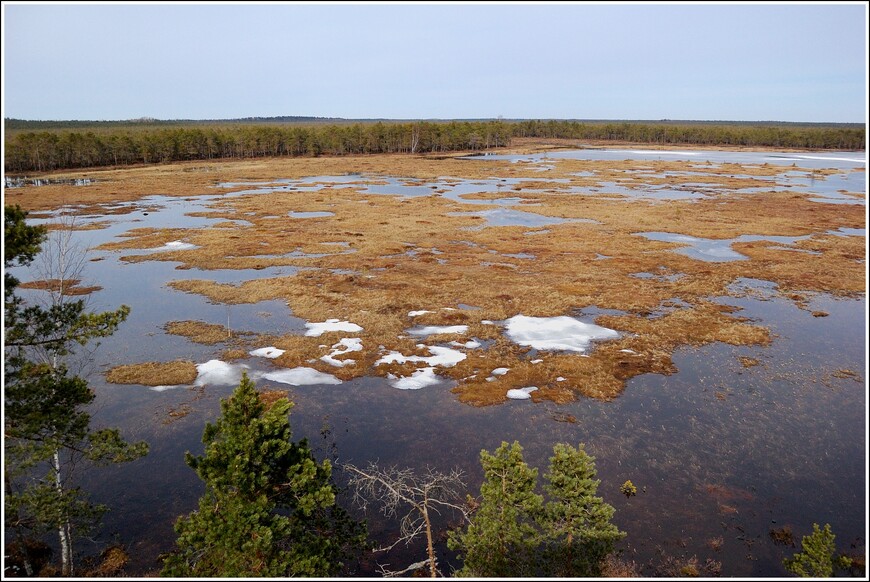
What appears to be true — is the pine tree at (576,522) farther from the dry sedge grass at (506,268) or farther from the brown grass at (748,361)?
the brown grass at (748,361)

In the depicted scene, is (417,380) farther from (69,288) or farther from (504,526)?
(69,288)

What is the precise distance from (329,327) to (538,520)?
69.0 ft

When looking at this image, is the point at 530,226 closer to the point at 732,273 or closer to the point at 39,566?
the point at 732,273

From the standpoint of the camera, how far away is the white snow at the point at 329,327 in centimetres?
2998

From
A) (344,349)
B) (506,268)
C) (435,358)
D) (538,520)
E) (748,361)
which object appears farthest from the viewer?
(506,268)

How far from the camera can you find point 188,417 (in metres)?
21.6

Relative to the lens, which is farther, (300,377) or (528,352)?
(528,352)

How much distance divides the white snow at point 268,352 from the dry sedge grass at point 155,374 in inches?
120

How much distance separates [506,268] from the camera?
43188mm

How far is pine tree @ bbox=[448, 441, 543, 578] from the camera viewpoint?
11305 mm

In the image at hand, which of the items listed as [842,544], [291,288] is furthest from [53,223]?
[842,544]

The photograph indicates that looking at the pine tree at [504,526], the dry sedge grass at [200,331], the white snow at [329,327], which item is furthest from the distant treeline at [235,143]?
the pine tree at [504,526]

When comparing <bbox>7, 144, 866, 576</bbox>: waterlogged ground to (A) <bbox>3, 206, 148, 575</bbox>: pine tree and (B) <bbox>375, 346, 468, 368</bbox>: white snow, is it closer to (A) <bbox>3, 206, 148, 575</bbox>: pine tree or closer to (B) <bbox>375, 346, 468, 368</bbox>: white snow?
(B) <bbox>375, 346, 468, 368</bbox>: white snow

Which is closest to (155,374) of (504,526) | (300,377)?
(300,377)
